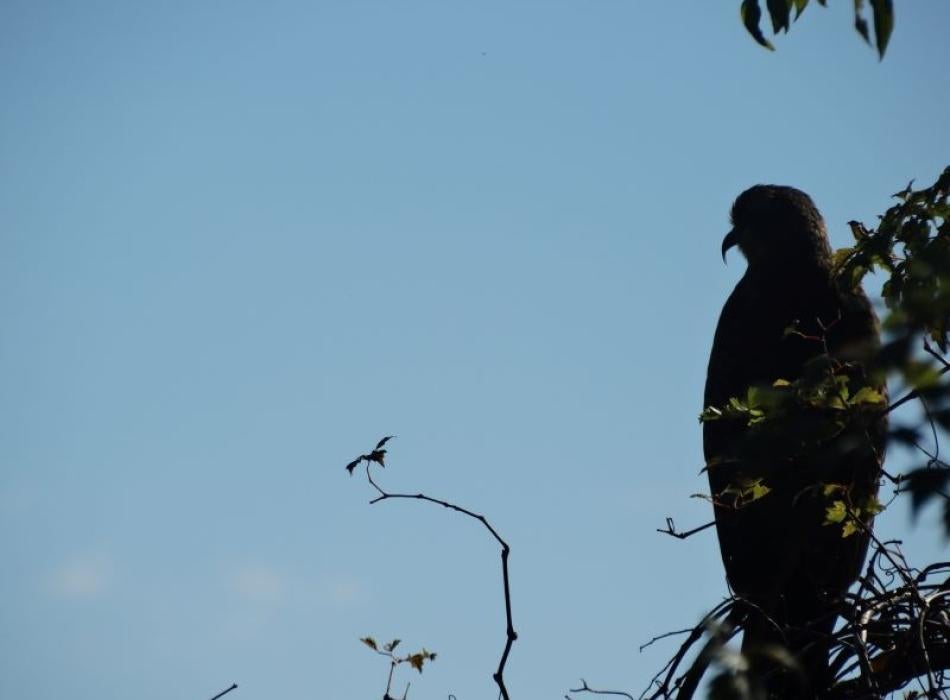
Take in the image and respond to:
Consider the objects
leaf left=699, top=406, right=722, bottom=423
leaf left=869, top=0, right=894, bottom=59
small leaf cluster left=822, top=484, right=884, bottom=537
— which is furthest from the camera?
leaf left=699, top=406, right=722, bottom=423

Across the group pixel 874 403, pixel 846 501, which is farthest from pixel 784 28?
pixel 846 501

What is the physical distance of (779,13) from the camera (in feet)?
6.61

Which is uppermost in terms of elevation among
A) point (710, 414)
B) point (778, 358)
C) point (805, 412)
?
point (778, 358)

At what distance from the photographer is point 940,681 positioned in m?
2.58

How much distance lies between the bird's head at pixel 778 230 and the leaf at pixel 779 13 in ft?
12.5

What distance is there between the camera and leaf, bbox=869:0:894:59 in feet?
5.81

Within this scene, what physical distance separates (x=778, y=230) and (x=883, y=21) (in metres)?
4.44

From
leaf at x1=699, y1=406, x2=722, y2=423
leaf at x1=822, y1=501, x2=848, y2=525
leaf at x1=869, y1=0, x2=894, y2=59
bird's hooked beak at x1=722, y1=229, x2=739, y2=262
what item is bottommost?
leaf at x1=822, y1=501, x2=848, y2=525

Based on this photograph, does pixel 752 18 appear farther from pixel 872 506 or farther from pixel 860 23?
pixel 872 506

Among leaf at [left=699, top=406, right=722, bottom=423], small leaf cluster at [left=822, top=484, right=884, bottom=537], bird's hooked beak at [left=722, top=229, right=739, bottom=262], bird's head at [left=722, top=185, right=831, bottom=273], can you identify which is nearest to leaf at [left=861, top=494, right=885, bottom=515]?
small leaf cluster at [left=822, top=484, right=884, bottom=537]

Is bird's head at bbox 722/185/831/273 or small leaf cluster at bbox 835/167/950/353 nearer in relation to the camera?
small leaf cluster at bbox 835/167/950/353

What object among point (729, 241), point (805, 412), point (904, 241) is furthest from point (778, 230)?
point (805, 412)

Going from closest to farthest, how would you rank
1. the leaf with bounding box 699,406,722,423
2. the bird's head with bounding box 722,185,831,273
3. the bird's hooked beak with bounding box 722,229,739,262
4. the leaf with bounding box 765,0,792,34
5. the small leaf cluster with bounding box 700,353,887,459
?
the small leaf cluster with bounding box 700,353,887,459, the leaf with bounding box 765,0,792,34, the leaf with bounding box 699,406,722,423, the bird's head with bounding box 722,185,831,273, the bird's hooked beak with bounding box 722,229,739,262

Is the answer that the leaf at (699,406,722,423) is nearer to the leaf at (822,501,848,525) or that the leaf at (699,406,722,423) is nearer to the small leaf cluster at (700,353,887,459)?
the small leaf cluster at (700,353,887,459)
